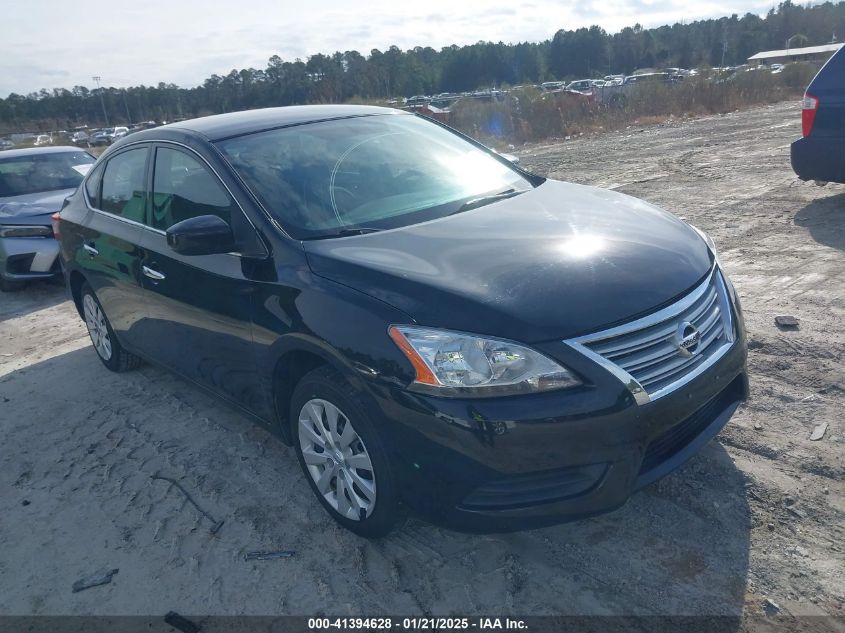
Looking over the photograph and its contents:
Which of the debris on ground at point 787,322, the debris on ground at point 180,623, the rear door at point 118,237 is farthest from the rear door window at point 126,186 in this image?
the debris on ground at point 787,322

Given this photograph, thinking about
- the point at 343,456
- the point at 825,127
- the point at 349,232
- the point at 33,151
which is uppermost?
the point at 33,151

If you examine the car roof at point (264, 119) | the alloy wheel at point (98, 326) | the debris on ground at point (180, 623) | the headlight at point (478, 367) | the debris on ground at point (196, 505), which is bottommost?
the debris on ground at point (180, 623)

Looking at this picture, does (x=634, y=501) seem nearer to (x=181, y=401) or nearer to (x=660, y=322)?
(x=660, y=322)

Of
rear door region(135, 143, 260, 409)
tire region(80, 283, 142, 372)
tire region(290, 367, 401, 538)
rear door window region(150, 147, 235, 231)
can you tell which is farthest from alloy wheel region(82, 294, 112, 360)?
tire region(290, 367, 401, 538)

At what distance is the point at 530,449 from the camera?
2383 millimetres

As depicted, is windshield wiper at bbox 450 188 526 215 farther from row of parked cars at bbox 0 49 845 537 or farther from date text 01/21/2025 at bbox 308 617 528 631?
date text 01/21/2025 at bbox 308 617 528 631

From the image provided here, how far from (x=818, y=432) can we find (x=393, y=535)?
2.11 metres

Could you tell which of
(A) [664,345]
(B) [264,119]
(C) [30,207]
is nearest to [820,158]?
(A) [664,345]

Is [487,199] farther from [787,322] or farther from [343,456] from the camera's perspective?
[787,322]

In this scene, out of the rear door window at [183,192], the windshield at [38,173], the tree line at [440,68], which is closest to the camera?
the rear door window at [183,192]

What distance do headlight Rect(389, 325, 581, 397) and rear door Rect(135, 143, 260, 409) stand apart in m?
1.15

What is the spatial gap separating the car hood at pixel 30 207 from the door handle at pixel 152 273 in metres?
4.68

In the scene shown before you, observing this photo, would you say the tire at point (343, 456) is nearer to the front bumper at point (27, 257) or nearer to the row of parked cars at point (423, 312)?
the row of parked cars at point (423, 312)

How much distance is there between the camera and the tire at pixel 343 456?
2.70 m
